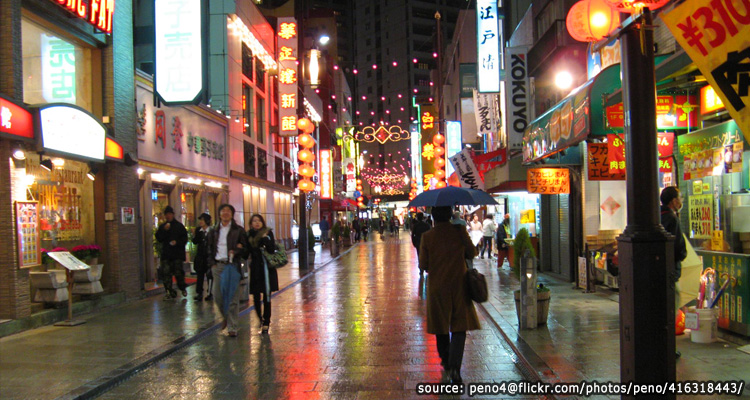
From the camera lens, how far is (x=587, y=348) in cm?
730

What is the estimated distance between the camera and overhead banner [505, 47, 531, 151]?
17.5 meters

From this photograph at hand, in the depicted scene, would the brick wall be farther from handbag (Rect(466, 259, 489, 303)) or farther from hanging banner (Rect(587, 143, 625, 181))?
hanging banner (Rect(587, 143, 625, 181))

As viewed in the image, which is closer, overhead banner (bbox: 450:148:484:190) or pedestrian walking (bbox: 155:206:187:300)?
pedestrian walking (bbox: 155:206:187:300)

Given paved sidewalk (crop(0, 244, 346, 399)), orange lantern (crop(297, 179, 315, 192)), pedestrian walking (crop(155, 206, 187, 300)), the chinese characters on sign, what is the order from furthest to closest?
orange lantern (crop(297, 179, 315, 192))
the chinese characters on sign
pedestrian walking (crop(155, 206, 187, 300))
paved sidewalk (crop(0, 244, 346, 399))

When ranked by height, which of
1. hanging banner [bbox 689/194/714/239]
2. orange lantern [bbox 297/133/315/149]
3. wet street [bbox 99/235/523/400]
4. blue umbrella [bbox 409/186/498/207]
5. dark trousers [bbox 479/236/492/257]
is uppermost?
orange lantern [bbox 297/133/315/149]

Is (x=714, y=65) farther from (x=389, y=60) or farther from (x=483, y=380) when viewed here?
(x=389, y=60)

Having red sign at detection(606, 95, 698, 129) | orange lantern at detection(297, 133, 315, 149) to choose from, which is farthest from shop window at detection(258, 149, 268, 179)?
red sign at detection(606, 95, 698, 129)

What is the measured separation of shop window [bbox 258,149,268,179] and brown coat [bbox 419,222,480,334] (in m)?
21.4

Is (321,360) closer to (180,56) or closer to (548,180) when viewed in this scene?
(548,180)

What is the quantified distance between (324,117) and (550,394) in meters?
48.4

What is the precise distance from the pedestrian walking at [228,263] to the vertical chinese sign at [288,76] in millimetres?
16239

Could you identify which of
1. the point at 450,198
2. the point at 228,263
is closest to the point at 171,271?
the point at 228,263

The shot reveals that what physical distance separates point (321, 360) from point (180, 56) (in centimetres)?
973

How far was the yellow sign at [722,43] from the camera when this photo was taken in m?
3.91
